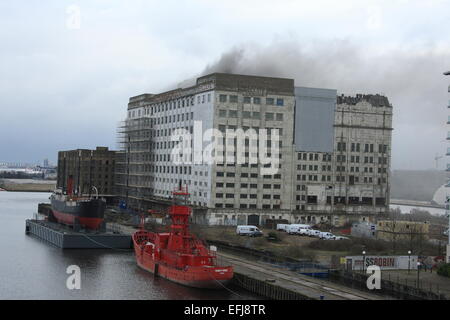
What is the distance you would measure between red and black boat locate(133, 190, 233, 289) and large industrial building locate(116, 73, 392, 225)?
99.3 feet

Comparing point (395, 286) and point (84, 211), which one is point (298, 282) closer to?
point (395, 286)

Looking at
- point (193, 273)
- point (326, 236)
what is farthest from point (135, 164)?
point (193, 273)

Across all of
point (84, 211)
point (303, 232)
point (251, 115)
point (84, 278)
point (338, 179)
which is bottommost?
point (84, 278)

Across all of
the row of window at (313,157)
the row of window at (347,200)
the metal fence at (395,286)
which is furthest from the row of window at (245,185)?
the metal fence at (395,286)

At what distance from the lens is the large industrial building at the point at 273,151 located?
83.7 meters

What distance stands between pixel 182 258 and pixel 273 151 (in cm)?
4230

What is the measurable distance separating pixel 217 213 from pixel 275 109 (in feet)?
49.0

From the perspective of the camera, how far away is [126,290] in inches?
1692

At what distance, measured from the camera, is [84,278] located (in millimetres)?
46938

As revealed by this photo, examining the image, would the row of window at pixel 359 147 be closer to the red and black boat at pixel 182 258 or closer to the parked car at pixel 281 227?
the parked car at pixel 281 227

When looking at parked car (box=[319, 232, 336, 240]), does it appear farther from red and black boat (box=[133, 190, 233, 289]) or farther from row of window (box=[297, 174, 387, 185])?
red and black boat (box=[133, 190, 233, 289])

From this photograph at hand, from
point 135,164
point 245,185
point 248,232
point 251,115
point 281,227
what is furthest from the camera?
point 135,164

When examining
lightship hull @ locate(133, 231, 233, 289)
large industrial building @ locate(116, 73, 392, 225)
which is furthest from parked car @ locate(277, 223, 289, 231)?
lightship hull @ locate(133, 231, 233, 289)

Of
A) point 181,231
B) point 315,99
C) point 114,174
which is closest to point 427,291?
point 181,231
